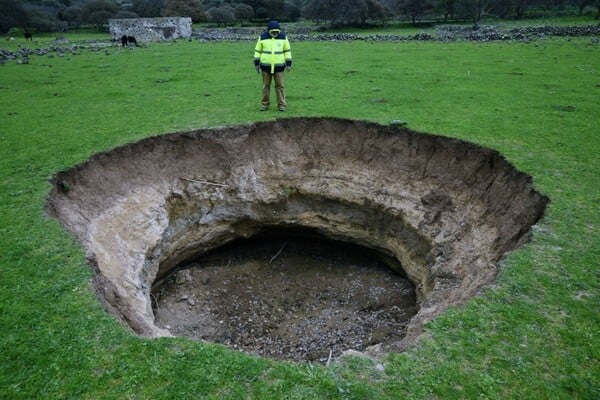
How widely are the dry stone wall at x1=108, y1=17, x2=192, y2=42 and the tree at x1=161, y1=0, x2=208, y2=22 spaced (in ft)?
64.2

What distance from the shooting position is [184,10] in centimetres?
6962

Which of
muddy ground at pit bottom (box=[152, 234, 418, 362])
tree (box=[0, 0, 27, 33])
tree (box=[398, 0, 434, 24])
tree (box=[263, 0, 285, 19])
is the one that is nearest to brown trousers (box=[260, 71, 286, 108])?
muddy ground at pit bottom (box=[152, 234, 418, 362])

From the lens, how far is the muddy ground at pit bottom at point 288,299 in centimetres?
1059

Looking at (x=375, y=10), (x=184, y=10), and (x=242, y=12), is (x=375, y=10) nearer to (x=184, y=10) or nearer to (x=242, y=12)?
(x=242, y=12)

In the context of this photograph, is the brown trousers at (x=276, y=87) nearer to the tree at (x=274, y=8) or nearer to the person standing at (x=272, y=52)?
the person standing at (x=272, y=52)

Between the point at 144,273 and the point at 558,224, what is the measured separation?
932cm

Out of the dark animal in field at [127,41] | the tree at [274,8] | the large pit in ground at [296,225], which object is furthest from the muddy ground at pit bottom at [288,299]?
the tree at [274,8]

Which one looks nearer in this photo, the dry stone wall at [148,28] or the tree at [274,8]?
the dry stone wall at [148,28]

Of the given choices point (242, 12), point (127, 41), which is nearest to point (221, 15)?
point (242, 12)

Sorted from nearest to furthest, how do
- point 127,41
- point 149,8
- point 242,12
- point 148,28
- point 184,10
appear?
point 127,41
point 148,28
point 184,10
point 242,12
point 149,8

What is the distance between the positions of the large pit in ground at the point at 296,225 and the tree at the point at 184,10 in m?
62.7

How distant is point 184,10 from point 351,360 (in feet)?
242

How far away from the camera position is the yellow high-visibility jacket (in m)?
14.4

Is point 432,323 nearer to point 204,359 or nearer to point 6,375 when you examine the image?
point 204,359
